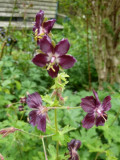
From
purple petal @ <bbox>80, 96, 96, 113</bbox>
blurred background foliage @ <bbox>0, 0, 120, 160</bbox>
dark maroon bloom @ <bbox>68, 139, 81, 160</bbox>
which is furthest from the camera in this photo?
blurred background foliage @ <bbox>0, 0, 120, 160</bbox>

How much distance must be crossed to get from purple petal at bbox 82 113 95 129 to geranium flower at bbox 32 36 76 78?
0.37 m

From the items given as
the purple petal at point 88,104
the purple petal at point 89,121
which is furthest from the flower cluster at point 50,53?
the purple petal at point 89,121

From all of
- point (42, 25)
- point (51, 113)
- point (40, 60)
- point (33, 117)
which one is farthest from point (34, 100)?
point (51, 113)

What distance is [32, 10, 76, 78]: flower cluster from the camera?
922 millimetres

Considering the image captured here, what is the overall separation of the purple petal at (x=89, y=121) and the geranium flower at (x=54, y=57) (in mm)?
369

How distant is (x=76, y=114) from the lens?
1856 mm

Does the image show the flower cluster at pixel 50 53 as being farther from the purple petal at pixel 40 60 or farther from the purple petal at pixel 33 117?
the purple petal at pixel 33 117

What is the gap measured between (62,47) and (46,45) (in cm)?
8

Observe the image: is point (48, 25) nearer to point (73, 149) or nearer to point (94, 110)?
point (94, 110)

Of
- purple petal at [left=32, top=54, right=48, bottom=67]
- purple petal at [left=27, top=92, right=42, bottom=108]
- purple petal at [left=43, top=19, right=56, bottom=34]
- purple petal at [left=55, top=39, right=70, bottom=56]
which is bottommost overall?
purple petal at [left=27, top=92, right=42, bottom=108]

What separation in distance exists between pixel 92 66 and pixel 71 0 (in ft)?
3.97

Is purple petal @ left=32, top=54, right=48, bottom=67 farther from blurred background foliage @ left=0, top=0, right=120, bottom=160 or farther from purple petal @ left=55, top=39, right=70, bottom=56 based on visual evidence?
blurred background foliage @ left=0, top=0, right=120, bottom=160

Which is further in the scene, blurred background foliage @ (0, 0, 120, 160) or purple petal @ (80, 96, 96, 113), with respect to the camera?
blurred background foliage @ (0, 0, 120, 160)

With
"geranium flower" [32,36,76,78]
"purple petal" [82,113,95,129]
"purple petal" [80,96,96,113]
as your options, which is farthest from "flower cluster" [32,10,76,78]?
"purple petal" [82,113,95,129]
